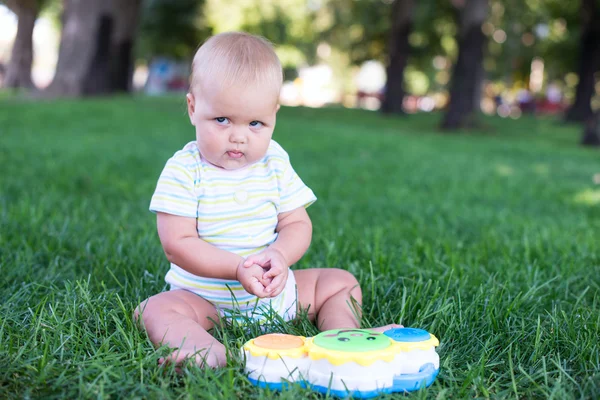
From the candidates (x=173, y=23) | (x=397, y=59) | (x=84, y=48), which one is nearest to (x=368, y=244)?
(x=84, y=48)

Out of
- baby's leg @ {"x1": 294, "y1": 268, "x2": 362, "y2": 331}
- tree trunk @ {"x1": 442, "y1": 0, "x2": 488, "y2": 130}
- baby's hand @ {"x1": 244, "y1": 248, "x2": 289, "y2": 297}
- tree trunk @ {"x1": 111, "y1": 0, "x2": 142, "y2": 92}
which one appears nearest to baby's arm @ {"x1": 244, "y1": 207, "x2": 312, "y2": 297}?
baby's hand @ {"x1": 244, "y1": 248, "x2": 289, "y2": 297}

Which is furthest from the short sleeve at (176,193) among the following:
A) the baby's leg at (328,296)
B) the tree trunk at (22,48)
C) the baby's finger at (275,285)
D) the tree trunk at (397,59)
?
the tree trunk at (22,48)

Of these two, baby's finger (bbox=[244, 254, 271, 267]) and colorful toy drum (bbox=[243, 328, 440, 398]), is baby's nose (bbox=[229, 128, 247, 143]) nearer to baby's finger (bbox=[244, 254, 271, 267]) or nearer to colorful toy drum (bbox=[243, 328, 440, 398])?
baby's finger (bbox=[244, 254, 271, 267])

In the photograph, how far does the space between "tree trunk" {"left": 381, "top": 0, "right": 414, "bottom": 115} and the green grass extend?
13146 millimetres

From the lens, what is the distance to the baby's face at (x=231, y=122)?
189cm

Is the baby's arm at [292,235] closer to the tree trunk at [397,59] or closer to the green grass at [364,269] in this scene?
the green grass at [364,269]

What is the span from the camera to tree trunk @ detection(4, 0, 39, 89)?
940 inches

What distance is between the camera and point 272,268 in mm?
1803

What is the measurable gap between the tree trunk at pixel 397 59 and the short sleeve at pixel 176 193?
18.2m

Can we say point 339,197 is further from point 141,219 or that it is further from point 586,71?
point 586,71

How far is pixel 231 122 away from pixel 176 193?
29 cm

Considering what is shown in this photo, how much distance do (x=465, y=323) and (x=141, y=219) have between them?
232cm

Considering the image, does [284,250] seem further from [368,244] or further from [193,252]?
[368,244]

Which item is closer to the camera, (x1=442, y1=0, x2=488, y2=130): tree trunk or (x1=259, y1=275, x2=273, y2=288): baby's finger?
(x1=259, y1=275, x2=273, y2=288): baby's finger
